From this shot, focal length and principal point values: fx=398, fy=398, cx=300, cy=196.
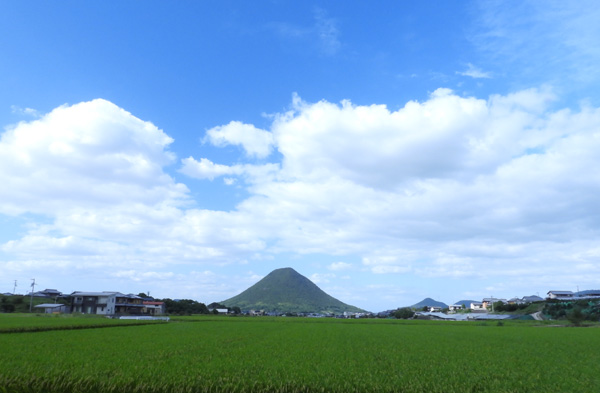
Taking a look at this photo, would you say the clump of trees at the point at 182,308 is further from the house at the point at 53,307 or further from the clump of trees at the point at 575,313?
the clump of trees at the point at 575,313

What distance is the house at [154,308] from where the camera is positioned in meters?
110

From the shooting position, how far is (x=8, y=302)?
102m

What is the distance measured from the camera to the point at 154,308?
11419cm

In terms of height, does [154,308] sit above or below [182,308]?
above

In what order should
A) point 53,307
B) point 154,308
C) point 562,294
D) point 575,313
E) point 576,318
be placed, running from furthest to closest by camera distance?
point 562,294 → point 154,308 → point 53,307 → point 575,313 → point 576,318

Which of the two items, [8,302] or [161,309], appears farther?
[161,309]

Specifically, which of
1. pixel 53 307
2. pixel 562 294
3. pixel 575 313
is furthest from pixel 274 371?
pixel 562 294

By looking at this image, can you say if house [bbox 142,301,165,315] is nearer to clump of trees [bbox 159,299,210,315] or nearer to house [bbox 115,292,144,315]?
house [bbox 115,292,144,315]

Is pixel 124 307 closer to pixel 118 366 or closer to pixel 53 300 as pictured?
pixel 53 300

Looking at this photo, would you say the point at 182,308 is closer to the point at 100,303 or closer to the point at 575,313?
the point at 100,303

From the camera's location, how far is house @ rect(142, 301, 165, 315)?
11012 centimetres

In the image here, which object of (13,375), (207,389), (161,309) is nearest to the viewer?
(207,389)

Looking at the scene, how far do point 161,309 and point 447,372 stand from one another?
114 metres

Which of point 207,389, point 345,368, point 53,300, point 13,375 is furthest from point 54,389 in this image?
point 53,300
